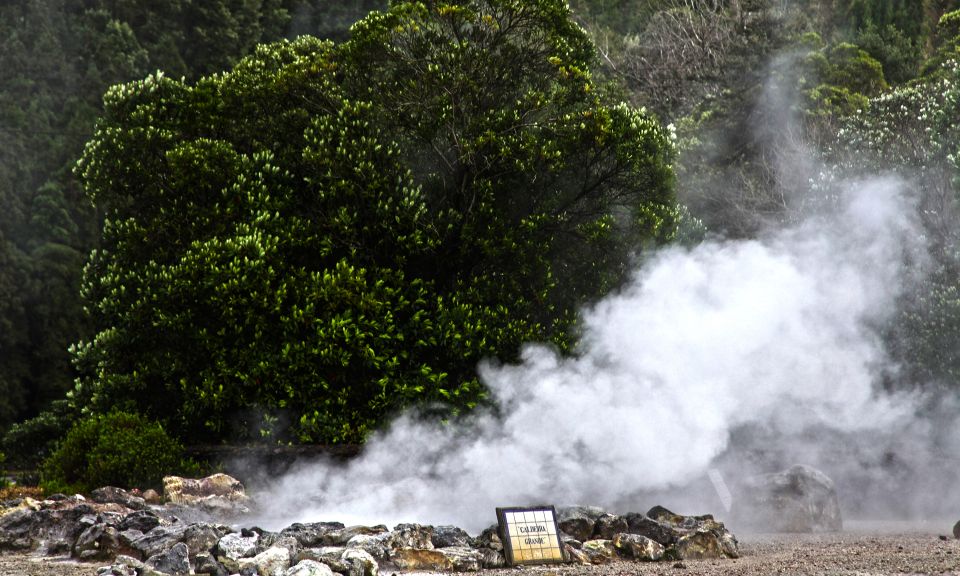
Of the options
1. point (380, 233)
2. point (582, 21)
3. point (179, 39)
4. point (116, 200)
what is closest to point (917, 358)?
point (380, 233)

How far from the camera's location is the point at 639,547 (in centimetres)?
876

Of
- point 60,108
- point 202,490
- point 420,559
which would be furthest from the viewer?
point 60,108

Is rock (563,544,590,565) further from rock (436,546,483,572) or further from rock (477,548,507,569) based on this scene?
rock (436,546,483,572)

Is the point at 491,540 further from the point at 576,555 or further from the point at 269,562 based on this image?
the point at 269,562

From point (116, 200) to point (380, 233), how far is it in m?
4.89

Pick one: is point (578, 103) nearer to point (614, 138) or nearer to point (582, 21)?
point (614, 138)

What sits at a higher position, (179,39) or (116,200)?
(179,39)

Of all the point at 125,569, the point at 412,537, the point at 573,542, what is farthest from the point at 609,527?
the point at 125,569

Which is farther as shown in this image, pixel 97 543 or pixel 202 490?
pixel 202 490

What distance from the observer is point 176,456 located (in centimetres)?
1363

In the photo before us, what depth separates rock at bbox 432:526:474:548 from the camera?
880 centimetres

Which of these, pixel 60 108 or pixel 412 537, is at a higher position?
pixel 60 108

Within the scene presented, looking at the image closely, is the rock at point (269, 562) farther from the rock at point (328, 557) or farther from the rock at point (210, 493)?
the rock at point (210, 493)

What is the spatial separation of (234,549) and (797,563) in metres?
4.79
